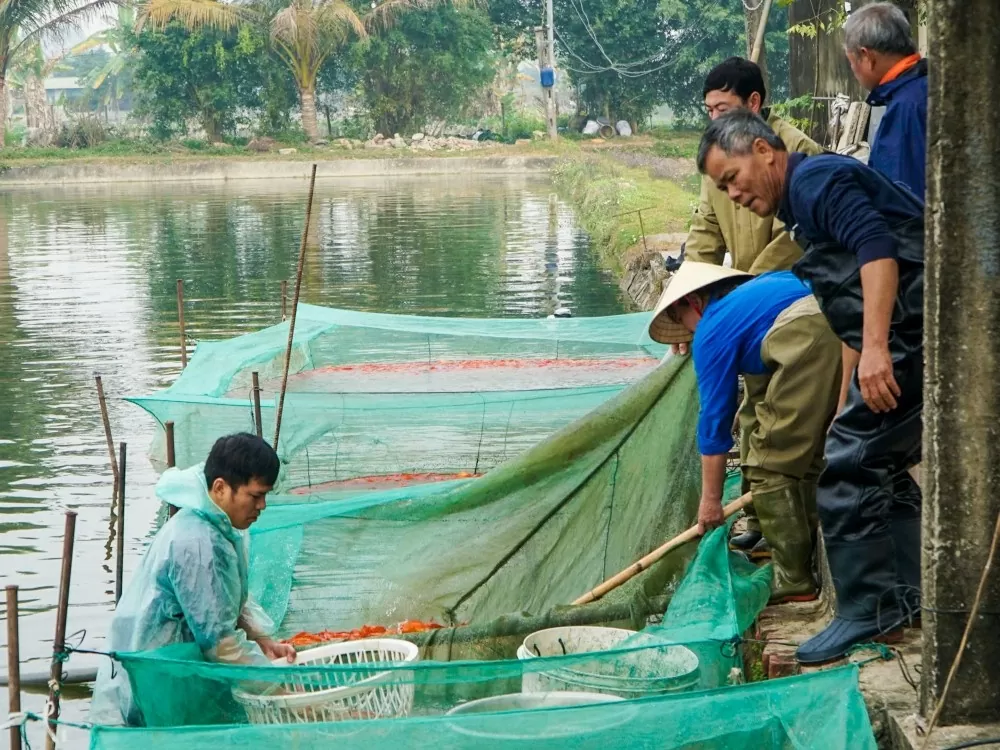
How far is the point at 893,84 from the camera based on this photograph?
161 inches

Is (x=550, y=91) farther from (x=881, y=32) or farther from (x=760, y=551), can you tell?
(x=760, y=551)

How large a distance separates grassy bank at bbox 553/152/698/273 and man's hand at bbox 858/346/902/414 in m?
10.6

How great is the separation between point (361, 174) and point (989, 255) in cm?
3277

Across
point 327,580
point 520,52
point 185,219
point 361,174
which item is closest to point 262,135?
point 361,174

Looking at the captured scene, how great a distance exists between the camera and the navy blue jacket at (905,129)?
157 inches

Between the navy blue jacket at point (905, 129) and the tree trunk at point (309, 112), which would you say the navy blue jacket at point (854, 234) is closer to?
the navy blue jacket at point (905, 129)

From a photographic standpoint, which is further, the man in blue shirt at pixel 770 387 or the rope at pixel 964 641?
the man in blue shirt at pixel 770 387

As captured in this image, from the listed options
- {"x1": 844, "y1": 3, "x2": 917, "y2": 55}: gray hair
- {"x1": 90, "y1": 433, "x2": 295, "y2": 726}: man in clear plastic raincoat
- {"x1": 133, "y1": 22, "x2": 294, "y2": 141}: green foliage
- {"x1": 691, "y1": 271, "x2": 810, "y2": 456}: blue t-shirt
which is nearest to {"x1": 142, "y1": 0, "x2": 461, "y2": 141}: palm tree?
{"x1": 133, "y1": 22, "x2": 294, "y2": 141}: green foliage

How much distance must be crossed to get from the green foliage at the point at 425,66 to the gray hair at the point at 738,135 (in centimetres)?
3527

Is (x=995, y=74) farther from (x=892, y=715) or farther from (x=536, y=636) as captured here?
(x=536, y=636)

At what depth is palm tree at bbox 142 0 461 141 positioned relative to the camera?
3425cm

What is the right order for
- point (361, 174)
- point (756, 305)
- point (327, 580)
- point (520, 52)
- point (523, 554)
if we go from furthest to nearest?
point (520, 52), point (361, 174), point (327, 580), point (523, 554), point (756, 305)

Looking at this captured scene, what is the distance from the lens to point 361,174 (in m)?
34.7

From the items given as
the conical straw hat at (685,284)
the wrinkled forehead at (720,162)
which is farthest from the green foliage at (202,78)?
the wrinkled forehead at (720,162)
